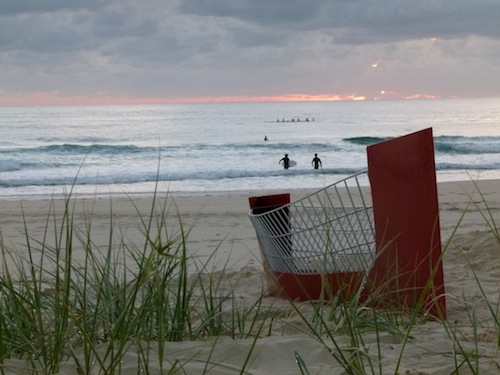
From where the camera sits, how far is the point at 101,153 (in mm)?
28266

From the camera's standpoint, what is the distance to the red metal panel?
3.51 m

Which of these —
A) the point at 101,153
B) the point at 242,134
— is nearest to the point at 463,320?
the point at 101,153

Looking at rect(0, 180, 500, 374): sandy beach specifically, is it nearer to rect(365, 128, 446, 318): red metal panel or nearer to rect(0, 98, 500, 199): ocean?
rect(365, 128, 446, 318): red metal panel

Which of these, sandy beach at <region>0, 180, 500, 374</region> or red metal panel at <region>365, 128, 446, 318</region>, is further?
red metal panel at <region>365, 128, 446, 318</region>

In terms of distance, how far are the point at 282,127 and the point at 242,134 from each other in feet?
26.8

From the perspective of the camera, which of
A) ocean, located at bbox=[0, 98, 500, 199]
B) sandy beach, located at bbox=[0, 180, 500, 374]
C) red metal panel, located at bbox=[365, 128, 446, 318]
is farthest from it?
ocean, located at bbox=[0, 98, 500, 199]

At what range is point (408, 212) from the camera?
3.65m

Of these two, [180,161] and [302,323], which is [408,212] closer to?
[302,323]

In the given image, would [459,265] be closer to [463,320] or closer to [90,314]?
[463,320]

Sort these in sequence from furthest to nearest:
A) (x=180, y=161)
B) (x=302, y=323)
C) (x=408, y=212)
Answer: (x=180, y=161) < (x=408, y=212) < (x=302, y=323)

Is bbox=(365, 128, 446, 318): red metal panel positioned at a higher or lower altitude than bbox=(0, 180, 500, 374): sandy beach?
higher

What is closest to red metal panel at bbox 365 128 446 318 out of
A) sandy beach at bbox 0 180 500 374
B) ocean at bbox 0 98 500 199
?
sandy beach at bbox 0 180 500 374

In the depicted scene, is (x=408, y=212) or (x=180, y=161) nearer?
(x=408, y=212)

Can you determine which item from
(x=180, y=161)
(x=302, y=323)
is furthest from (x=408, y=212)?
(x=180, y=161)
